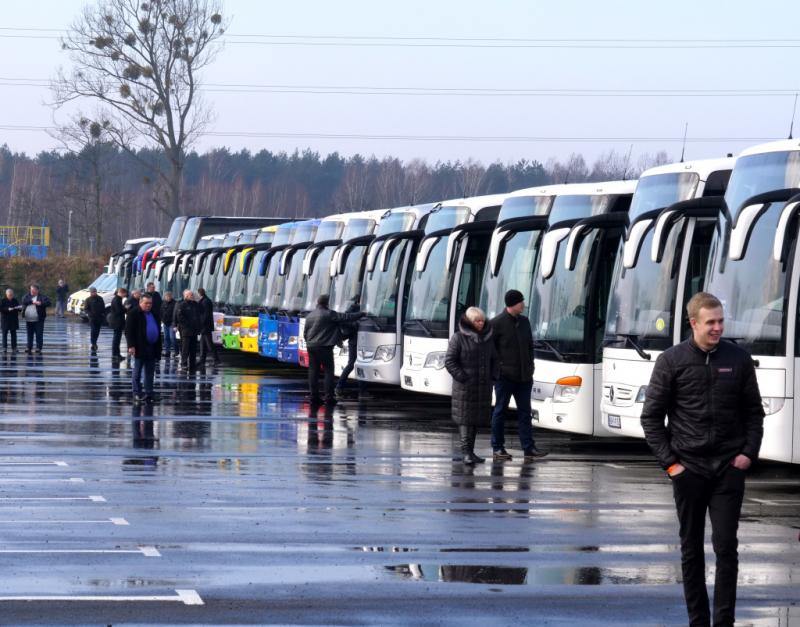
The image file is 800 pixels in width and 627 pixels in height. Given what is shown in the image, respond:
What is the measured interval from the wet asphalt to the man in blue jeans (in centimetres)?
28

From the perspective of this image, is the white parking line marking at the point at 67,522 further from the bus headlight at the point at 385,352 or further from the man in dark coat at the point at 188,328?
the man in dark coat at the point at 188,328

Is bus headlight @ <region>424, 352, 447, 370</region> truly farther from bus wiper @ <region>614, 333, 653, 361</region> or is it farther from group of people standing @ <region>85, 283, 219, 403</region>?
bus wiper @ <region>614, 333, 653, 361</region>

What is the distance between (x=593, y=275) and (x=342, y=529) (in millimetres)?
7654

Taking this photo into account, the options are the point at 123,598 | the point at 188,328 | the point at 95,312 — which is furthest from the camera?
→ the point at 95,312

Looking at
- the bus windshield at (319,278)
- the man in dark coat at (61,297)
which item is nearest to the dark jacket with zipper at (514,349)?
the bus windshield at (319,278)

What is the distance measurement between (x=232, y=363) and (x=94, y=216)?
69.3 meters

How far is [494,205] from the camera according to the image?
24.2m

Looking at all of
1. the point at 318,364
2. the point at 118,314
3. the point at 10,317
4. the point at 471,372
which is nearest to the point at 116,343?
the point at 118,314

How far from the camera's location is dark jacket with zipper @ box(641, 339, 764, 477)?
8.40 metres

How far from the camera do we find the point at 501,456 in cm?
1778

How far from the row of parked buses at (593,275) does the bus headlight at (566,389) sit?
0.06 ft

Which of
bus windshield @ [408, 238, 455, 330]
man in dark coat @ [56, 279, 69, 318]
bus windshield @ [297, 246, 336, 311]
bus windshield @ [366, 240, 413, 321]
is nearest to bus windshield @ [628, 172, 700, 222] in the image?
bus windshield @ [408, 238, 455, 330]

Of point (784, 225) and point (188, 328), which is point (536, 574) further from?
point (188, 328)

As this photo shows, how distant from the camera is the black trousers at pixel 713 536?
828cm
